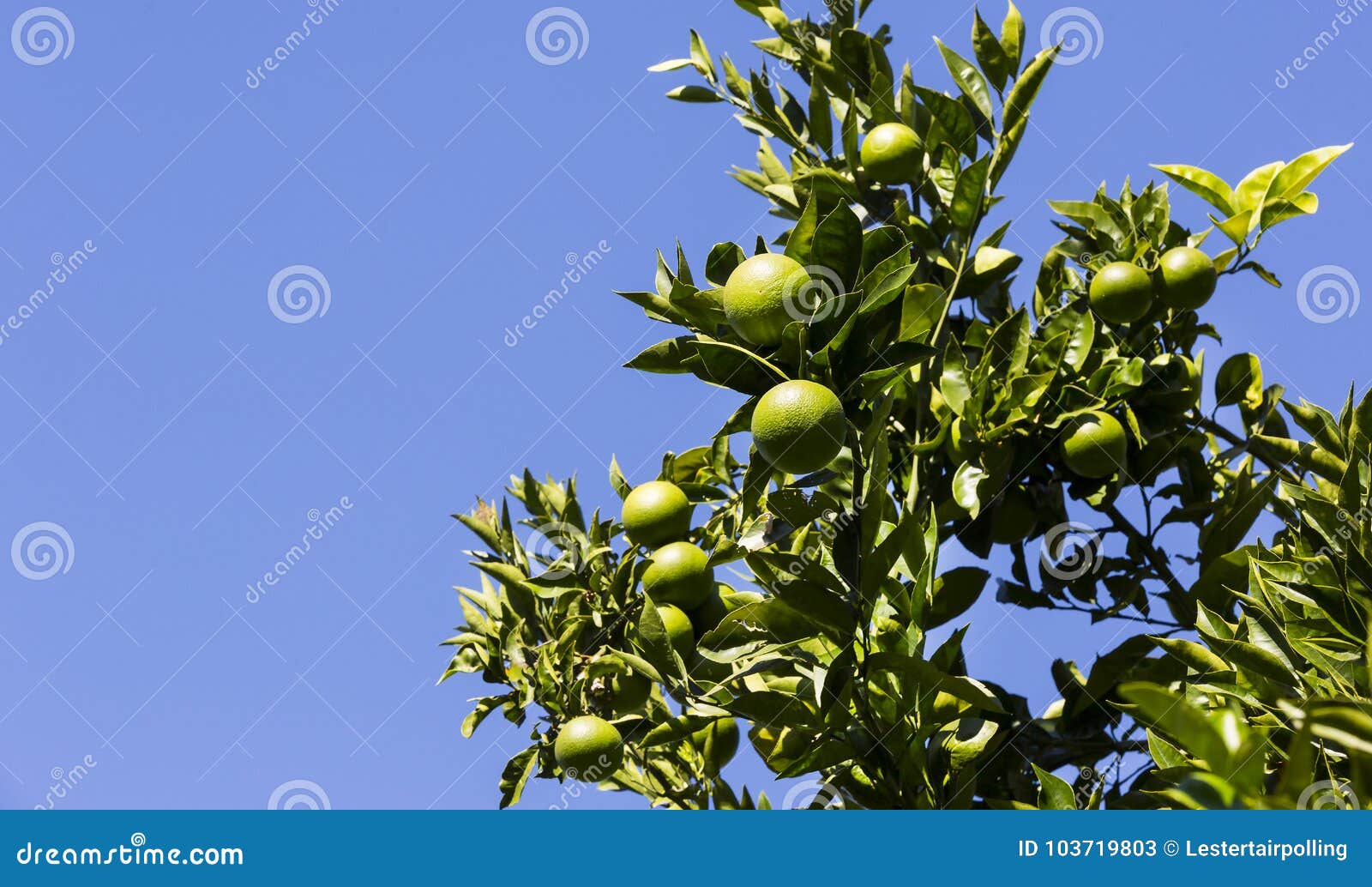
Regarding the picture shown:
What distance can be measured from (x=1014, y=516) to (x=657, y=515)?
2.58 ft

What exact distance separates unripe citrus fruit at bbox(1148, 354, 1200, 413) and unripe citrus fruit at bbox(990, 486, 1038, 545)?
0.37 meters

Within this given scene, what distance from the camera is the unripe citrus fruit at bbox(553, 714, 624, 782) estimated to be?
94.3 inches

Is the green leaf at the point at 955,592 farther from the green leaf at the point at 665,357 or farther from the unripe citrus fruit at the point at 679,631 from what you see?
the green leaf at the point at 665,357

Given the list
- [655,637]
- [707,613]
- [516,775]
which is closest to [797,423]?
[655,637]

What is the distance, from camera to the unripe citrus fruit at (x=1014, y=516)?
2.56 meters

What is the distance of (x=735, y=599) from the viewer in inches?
88.5

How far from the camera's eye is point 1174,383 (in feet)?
8.52

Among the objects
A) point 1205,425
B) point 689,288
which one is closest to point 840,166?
point 1205,425

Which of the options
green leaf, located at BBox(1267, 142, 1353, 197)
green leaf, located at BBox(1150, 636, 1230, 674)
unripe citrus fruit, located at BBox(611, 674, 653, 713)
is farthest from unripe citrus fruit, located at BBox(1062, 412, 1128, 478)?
unripe citrus fruit, located at BBox(611, 674, 653, 713)

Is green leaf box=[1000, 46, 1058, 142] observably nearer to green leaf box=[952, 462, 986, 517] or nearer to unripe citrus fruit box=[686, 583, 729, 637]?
green leaf box=[952, 462, 986, 517]

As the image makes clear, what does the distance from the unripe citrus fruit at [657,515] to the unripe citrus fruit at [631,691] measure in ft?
1.07

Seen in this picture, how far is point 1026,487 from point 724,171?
115 centimetres
